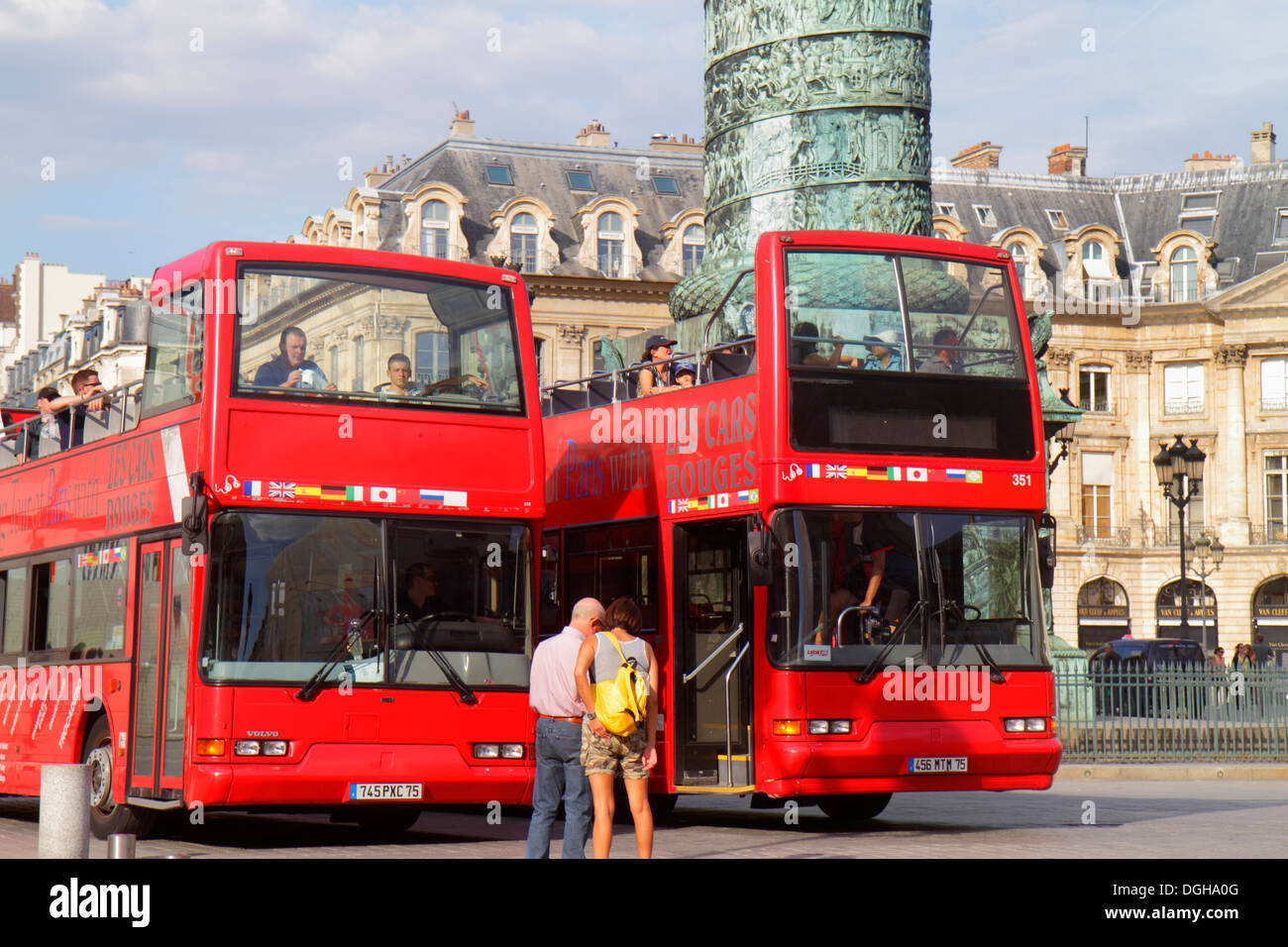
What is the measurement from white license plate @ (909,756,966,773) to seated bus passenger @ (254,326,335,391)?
4.48m

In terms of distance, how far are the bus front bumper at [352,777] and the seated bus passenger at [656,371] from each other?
3399 millimetres

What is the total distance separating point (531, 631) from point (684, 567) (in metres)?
1.77

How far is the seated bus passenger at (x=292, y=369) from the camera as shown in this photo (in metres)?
11.6

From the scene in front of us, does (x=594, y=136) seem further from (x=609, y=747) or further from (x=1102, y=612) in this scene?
(x=609, y=747)

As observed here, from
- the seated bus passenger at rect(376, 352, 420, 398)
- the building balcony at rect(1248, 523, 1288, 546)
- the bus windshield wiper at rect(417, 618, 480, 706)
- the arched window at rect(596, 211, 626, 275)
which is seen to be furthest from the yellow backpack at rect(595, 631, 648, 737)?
the building balcony at rect(1248, 523, 1288, 546)

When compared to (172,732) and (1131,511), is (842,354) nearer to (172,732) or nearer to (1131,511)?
(172,732)

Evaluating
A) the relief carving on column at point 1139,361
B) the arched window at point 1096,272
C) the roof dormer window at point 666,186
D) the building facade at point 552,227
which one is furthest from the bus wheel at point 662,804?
the relief carving on column at point 1139,361

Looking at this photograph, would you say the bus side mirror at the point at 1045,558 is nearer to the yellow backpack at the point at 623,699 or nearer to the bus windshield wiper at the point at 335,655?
the yellow backpack at the point at 623,699

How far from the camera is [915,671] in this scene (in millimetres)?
12305

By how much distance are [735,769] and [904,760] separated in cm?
120

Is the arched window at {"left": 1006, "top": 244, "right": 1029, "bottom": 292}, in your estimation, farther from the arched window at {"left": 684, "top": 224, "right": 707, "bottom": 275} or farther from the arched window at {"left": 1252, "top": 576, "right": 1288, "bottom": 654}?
the arched window at {"left": 1252, "top": 576, "right": 1288, "bottom": 654}
